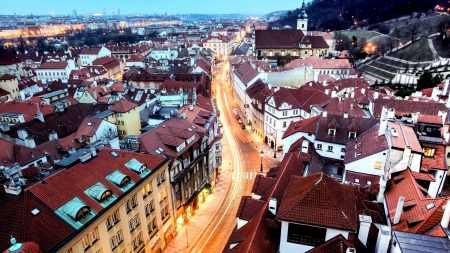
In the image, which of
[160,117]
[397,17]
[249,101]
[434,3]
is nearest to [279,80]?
[249,101]

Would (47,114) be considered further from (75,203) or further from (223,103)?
(223,103)

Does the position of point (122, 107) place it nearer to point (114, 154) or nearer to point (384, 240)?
point (114, 154)

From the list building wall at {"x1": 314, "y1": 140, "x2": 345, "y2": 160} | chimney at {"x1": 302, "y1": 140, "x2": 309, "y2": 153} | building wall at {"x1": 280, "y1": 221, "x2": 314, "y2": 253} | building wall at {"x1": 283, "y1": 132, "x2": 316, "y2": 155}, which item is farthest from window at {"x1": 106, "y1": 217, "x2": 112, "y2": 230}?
building wall at {"x1": 283, "y1": 132, "x2": 316, "y2": 155}

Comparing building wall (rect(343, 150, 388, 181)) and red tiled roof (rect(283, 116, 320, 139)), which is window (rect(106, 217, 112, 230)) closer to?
building wall (rect(343, 150, 388, 181))

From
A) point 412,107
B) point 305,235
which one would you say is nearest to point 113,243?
point 305,235

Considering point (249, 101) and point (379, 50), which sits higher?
point (379, 50)

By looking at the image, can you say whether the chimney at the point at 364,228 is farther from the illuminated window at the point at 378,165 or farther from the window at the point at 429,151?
the window at the point at 429,151

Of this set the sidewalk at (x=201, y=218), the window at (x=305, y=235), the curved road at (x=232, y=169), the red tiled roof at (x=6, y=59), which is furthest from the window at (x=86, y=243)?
the red tiled roof at (x=6, y=59)
